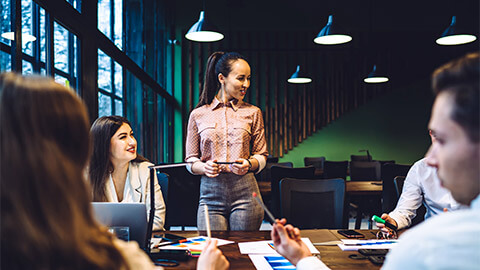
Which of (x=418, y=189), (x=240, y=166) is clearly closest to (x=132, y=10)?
(x=240, y=166)

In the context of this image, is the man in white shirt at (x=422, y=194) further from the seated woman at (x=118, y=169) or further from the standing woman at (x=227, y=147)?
the seated woman at (x=118, y=169)

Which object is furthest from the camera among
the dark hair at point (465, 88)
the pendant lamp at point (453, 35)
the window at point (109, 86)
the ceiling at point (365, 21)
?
the ceiling at point (365, 21)

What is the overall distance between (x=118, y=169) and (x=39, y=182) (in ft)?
6.19

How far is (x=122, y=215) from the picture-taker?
1626mm

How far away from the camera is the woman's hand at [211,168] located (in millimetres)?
2410

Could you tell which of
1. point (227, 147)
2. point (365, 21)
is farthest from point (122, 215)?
point (365, 21)

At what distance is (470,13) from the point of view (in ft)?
33.9

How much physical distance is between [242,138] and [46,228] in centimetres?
193

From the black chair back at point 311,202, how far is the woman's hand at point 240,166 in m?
0.61

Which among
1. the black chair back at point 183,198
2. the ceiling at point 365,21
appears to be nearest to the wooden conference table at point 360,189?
the black chair back at point 183,198

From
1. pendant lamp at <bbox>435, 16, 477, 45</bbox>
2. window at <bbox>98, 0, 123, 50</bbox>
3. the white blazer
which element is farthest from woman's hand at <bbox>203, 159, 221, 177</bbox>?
pendant lamp at <bbox>435, 16, 477, 45</bbox>

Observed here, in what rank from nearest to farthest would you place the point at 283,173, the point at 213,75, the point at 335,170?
the point at 213,75 → the point at 283,173 → the point at 335,170

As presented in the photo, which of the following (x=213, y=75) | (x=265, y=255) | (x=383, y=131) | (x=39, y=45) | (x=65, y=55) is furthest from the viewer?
(x=383, y=131)

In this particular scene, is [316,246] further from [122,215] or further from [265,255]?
[122,215]
